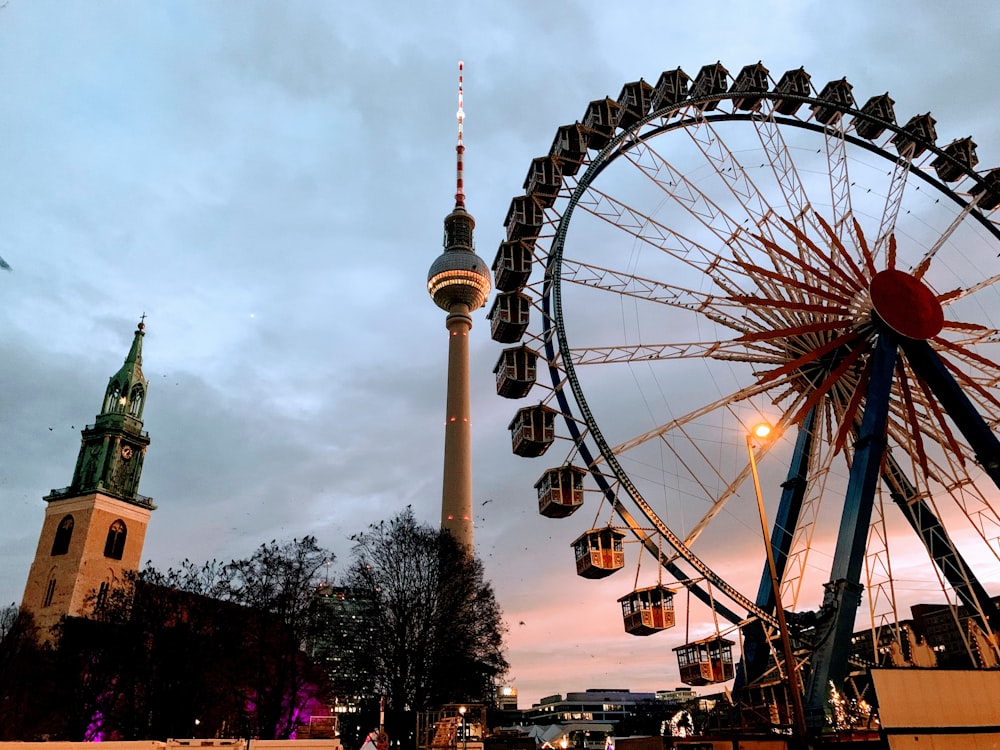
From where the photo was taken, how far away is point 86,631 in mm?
49188

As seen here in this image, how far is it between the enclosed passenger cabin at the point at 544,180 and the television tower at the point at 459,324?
184 feet

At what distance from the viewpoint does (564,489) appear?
22.1 meters

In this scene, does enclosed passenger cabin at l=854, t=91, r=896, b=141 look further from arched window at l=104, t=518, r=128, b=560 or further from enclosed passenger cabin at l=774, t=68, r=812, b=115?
arched window at l=104, t=518, r=128, b=560

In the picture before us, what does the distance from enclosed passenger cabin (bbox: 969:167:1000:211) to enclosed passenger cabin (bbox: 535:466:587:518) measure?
70.4ft

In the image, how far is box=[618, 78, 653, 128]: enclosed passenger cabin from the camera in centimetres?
2897

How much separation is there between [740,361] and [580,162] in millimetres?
9981

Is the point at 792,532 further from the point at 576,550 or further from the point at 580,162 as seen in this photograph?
the point at 580,162

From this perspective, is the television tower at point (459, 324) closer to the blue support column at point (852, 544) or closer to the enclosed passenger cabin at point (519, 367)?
the enclosed passenger cabin at point (519, 367)

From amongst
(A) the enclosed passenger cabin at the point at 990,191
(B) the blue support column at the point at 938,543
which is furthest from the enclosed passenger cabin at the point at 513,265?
(A) the enclosed passenger cabin at the point at 990,191

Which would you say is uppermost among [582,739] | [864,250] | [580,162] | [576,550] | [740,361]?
[580,162]

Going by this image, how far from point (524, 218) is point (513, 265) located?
204cm

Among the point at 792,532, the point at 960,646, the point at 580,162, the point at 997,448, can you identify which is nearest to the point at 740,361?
the point at 792,532

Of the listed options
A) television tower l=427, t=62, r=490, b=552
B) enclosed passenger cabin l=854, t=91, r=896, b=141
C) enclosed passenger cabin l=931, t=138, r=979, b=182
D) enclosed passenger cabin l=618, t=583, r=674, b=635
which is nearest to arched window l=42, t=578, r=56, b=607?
television tower l=427, t=62, r=490, b=552

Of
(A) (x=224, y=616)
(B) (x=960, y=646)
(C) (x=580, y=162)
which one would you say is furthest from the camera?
(B) (x=960, y=646)
